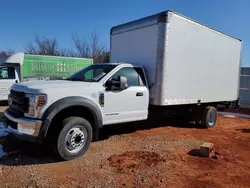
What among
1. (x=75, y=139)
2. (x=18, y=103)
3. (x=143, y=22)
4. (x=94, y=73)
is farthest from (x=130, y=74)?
(x=18, y=103)

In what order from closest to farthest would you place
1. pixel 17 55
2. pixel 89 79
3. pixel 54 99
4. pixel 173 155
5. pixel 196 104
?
pixel 54 99 < pixel 173 155 < pixel 89 79 < pixel 196 104 < pixel 17 55

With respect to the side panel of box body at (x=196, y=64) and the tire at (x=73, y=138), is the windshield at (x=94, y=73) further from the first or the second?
the side panel of box body at (x=196, y=64)

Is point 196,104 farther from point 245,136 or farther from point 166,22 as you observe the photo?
point 166,22

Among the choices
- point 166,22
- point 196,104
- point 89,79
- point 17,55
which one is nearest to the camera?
point 89,79

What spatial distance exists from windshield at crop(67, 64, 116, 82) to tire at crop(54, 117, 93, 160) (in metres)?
1.21

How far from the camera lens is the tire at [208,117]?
8977mm

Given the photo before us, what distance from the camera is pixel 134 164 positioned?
5.06 m

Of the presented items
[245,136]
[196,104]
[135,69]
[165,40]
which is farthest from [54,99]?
[245,136]

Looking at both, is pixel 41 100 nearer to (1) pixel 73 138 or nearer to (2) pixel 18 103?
(2) pixel 18 103

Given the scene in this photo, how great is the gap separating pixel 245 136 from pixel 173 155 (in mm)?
3566

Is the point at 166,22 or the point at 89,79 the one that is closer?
the point at 89,79

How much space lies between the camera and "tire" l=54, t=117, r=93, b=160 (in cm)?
509

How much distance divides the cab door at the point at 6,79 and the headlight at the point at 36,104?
29.3 feet

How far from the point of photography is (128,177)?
4.47 metres
